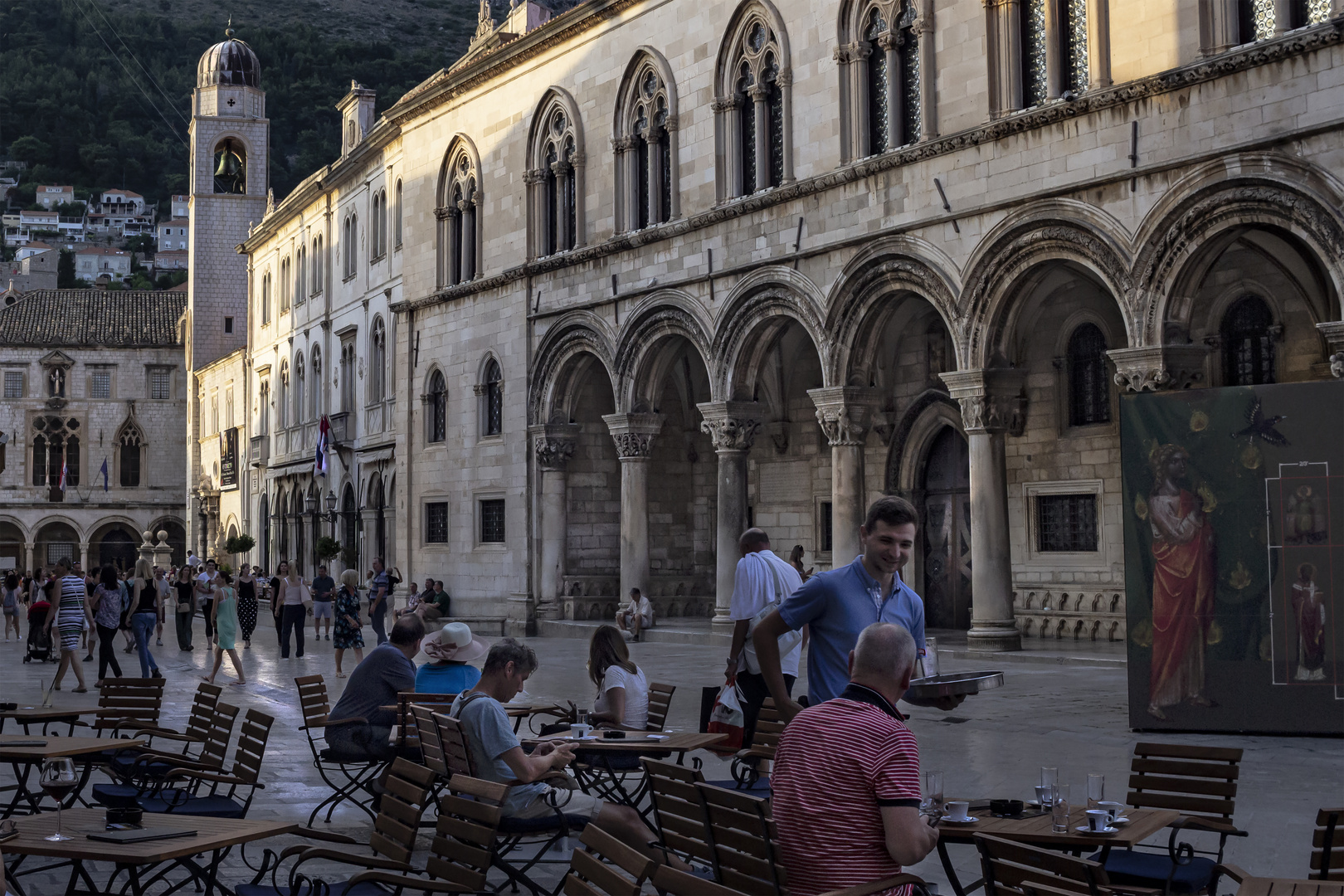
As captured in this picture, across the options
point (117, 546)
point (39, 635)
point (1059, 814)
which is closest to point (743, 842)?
point (1059, 814)

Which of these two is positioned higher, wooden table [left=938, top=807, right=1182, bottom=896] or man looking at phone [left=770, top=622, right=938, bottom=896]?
man looking at phone [left=770, top=622, right=938, bottom=896]

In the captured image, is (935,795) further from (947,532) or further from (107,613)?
(947,532)

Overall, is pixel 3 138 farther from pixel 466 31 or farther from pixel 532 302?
pixel 532 302

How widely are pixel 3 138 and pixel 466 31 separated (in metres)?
46.2

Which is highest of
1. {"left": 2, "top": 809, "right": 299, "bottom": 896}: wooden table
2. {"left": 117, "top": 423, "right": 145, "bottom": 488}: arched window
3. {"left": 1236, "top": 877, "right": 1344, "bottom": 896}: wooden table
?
{"left": 117, "top": 423, "right": 145, "bottom": 488}: arched window

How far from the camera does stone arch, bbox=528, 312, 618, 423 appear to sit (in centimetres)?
2612

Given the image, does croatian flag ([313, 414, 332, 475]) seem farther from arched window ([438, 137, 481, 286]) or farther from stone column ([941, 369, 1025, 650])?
stone column ([941, 369, 1025, 650])

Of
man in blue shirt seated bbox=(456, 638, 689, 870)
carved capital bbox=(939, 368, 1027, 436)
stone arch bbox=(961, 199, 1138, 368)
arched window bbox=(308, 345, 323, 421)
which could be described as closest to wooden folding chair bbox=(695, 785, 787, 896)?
man in blue shirt seated bbox=(456, 638, 689, 870)

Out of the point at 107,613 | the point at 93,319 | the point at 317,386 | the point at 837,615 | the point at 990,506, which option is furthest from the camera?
the point at 93,319

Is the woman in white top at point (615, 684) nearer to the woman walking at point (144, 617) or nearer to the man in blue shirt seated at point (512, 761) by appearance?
the man in blue shirt seated at point (512, 761)

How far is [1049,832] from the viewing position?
5.85 m

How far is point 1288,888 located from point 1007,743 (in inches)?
295

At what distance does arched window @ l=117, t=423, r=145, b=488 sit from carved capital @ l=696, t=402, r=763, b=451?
55414 millimetres

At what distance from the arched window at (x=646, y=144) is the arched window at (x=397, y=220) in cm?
1241
